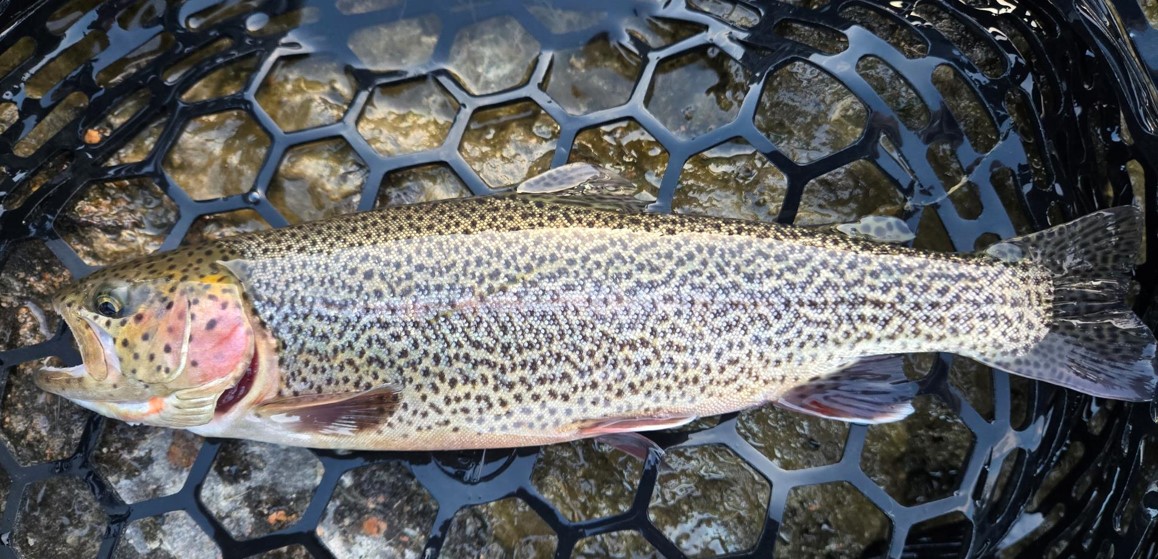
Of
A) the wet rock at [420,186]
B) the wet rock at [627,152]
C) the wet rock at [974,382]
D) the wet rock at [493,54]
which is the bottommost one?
the wet rock at [420,186]

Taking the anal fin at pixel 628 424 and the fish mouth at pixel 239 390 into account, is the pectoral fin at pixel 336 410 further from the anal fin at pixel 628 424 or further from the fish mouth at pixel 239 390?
the anal fin at pixel 628 424

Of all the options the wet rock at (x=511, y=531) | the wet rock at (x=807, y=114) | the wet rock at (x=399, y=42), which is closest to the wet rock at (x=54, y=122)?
the wet rock at (x=399, y=42)

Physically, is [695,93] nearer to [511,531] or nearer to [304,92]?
[304,92]

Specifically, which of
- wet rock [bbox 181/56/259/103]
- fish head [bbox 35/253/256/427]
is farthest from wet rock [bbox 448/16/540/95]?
fish head [bbox 35/253/256/427]

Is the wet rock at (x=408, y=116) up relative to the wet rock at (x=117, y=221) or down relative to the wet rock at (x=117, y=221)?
up

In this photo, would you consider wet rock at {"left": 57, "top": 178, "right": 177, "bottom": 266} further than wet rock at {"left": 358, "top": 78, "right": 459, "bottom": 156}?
No

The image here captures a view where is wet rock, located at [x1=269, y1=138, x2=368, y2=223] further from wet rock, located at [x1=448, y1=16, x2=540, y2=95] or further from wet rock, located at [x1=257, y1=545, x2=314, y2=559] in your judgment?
wet rock, located at [x1=257, y1=545, x2=314, y2=559]
